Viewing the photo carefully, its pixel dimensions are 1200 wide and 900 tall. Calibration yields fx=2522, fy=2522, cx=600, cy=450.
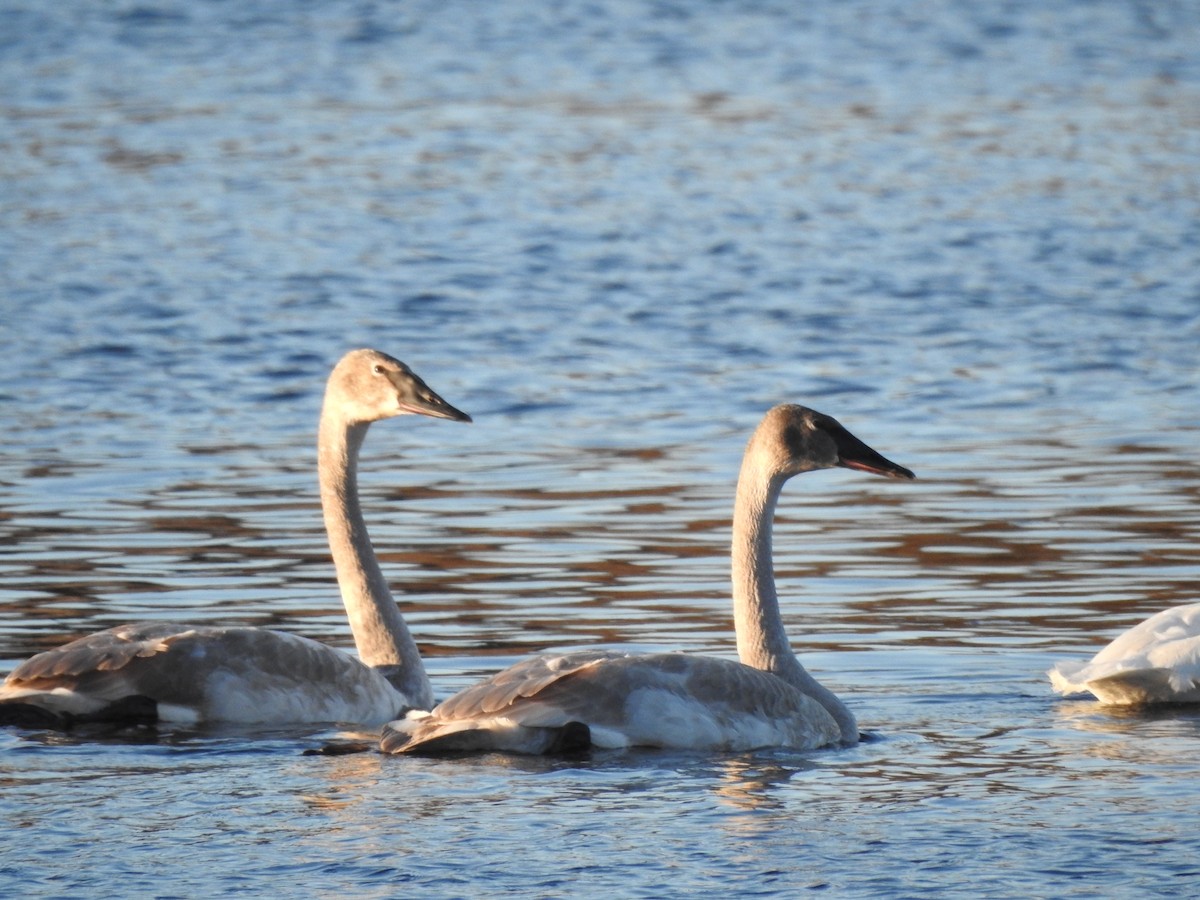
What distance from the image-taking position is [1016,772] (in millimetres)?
7789

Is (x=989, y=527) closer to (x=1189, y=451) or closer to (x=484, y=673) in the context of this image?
(x=1189, y=451)

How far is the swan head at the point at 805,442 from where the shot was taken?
894 cm

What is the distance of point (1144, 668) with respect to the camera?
8.84 metres

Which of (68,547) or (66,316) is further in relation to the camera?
(66,316)

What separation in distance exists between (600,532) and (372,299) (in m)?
10.4

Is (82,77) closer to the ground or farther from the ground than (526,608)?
farther from the ground

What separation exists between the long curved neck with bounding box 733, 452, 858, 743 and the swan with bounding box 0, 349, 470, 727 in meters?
1.27

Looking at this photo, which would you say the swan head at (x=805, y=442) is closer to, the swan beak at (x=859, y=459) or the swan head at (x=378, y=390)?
the swan beak at (x=859, y=459)

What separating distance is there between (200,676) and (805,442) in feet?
7.43

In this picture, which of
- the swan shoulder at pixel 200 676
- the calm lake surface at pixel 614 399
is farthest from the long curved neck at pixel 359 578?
the swan shoulder at pixel 200 676

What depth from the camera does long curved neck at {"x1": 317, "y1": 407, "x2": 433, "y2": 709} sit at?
9.49 metres

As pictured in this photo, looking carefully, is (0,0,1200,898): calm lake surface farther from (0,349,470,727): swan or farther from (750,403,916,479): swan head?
(750,403,916,479): swan head

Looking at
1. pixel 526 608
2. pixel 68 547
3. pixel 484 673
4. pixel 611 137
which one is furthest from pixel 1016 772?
pixel 611 137

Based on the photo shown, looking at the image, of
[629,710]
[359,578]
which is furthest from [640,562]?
[629,710]
